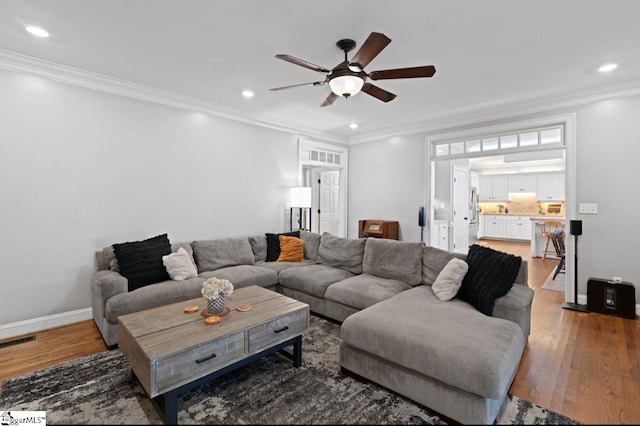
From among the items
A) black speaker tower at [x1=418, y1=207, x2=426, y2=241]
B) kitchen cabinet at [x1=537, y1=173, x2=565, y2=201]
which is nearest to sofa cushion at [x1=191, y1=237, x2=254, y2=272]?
black speaker tower at [x1=418, y1=207, x2=426, y2=241]

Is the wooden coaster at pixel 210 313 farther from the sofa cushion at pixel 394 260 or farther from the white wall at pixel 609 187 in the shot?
the white wall at pixel 609 187

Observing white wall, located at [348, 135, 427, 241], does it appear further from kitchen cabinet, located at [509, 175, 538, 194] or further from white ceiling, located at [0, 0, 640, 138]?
kitchen cabinet, located at [509, 175, 538, 194]

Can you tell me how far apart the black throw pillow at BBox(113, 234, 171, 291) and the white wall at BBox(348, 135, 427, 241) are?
154 inches

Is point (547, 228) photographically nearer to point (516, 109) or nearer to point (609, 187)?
point (609, 187)

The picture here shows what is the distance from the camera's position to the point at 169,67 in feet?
10.7

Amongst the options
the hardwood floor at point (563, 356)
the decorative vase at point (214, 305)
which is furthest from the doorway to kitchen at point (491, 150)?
the decorative vase at point (214, 305)

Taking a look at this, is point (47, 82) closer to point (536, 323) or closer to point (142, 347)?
point (142, 347)

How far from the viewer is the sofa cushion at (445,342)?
5.42 feet

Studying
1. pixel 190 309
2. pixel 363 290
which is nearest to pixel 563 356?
pixel 363 290

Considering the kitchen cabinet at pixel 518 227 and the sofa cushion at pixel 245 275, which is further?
the kitchen cabinet at pixel 518 227

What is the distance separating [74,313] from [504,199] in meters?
11.0

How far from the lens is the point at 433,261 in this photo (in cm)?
322

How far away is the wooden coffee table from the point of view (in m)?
1.73

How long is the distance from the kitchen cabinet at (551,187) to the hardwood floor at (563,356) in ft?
21.9
